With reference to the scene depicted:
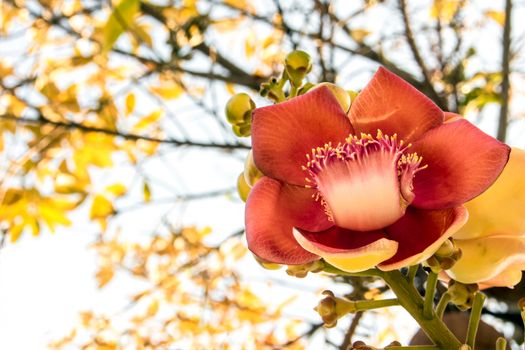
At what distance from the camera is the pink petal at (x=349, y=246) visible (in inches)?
15.0

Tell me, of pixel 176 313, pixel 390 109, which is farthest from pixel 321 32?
pixel 390 109

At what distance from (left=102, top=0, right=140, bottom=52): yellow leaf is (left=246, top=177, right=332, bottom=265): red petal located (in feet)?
1.67

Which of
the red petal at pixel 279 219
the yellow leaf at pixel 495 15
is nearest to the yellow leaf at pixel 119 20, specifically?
the red petal at pixel 279 219

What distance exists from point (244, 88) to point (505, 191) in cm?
113

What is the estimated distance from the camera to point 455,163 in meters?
0.43

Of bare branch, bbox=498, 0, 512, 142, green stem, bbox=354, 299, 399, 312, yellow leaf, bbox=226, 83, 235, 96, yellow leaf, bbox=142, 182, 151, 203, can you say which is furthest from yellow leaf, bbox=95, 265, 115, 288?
green stem, bbox=354, 299, 399, 312

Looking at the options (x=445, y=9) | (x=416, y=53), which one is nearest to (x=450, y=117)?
(x=416, y=53)

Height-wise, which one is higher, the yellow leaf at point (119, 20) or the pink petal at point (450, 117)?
the pink petal at point (450, 117)

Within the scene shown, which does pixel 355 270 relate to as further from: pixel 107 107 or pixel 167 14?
pixel 167 14

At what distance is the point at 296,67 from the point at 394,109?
10 centimetres

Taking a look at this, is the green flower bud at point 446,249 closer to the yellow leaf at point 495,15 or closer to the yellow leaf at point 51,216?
the yellow leaf at point 51,216

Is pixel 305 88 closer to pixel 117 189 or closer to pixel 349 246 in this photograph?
pixel 349 246

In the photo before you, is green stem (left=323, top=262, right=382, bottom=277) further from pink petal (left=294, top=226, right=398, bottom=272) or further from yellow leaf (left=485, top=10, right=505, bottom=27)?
yellow leaf (left=485, top=10, right=505, bottom=27)

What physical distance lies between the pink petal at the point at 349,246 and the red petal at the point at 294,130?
5cm
